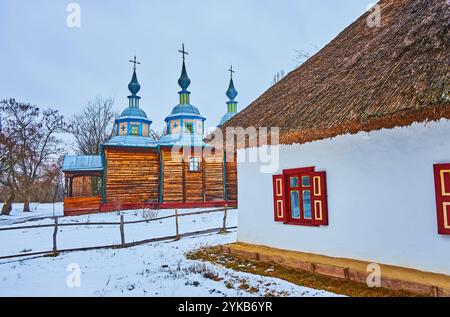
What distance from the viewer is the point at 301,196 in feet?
19.9

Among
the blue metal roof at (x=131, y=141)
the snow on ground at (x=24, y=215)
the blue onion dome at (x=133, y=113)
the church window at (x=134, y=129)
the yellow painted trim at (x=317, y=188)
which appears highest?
the blue onion dome at (x=133, y=113)

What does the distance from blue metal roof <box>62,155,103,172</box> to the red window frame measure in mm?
15148

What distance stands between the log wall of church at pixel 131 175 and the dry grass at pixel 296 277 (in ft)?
39.8

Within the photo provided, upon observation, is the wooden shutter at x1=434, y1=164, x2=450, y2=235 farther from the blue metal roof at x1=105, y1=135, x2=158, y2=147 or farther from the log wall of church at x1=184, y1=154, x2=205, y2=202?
the blue metal roof at x1=105, y1=135, x2=158, y2=147

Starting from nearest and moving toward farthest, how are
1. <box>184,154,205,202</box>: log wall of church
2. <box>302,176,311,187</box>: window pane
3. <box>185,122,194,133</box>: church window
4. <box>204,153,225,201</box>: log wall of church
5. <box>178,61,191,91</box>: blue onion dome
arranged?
1. <box>302,176,311,187</box>: window pane
2. <box>184,154,205,202</box>: log wall of church
3. <box>204,153,225,201</box>: log wall of church
4. <box>185,122,194,133</box>: church window
5. <box>178,61,191,91</box>: blue onion dome

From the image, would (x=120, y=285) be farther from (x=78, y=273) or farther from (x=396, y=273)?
(x=396, y=273)

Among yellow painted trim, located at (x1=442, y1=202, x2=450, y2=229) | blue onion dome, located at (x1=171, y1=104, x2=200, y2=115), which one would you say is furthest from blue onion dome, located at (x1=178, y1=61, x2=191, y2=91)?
yellow painted trim, located at (x1=442, y1=202, x2=450, y2=229)

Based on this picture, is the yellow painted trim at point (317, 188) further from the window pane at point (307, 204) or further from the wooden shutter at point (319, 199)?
the window pane at point (307, 204)

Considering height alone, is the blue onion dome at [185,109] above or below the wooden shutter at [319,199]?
above

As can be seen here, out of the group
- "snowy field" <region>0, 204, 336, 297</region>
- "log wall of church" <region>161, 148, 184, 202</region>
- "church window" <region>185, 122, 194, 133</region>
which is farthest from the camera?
"church window" <region>185, 122, 194, 133</region>

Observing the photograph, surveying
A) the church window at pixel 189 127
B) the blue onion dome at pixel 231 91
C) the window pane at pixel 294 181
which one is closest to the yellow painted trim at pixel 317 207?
the window pane at pixel 294 181

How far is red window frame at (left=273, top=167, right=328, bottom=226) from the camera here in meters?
5.59

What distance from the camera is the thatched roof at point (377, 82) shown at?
3957 mm
